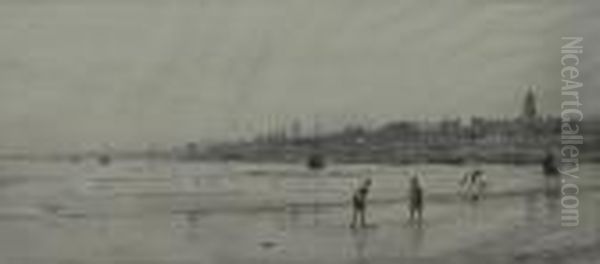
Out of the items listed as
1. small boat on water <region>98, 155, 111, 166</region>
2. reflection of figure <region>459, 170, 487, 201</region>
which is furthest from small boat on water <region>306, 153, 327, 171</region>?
small boat on water <region>98, 155, 111, 166</region>

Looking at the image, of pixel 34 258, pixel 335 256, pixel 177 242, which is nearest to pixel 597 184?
pixel 335 256

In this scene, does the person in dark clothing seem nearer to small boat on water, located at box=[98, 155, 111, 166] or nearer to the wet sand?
the wet sand

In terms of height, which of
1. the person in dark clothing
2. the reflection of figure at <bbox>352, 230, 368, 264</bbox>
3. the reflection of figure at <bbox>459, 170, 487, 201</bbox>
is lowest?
the reflection of figure at <bbox>352, 230, 368, 264</bbox>

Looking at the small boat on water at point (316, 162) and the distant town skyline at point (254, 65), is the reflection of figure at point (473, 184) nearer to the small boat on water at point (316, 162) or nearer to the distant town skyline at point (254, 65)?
the distant town skyline at point (254, 65)

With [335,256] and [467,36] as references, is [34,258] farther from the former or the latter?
[467,36]

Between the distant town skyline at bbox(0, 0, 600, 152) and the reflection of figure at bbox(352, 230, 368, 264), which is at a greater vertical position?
the distant town skyline at bbox(0, 0, 600, 152)

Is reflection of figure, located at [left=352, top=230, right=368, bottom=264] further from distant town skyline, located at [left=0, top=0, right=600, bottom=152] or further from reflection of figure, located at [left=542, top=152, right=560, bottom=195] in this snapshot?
reflection of figure, located at [left=542, top=152, right=560, bottom=195]

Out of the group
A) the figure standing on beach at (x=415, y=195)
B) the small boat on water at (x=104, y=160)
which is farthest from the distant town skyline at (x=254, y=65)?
the figure standing on beach at (x=415, y=195)
